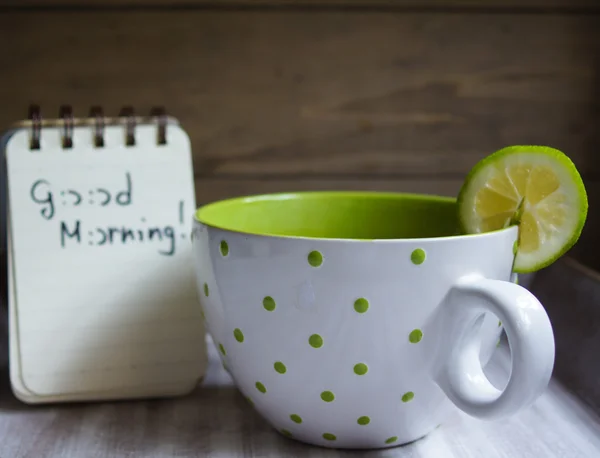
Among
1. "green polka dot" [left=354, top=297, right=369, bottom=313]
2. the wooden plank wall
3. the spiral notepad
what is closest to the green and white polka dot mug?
"green polka dot" [left=354, top=297, right=369, bottom=313]

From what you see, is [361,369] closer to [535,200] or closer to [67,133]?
[535,200]

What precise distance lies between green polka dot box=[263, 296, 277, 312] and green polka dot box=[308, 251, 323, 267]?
0.12 feet

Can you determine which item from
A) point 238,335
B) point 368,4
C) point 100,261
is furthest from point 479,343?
point 368,4

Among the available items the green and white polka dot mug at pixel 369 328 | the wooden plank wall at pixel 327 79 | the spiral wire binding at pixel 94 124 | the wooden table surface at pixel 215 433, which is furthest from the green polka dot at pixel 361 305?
the wooden plank wall at pixel 327 79

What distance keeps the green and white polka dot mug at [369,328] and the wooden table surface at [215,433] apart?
0.09 ft

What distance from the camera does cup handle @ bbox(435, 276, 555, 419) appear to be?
391mm

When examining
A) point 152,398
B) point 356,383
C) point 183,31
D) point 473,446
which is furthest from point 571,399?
point 183,31

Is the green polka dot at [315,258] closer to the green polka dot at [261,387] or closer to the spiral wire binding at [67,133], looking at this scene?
the green polka dot at [261,387]

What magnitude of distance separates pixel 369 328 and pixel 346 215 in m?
0.20

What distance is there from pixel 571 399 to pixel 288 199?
28 cm

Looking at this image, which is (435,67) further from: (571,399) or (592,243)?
(571,399)

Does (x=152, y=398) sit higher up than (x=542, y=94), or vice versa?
(x=542, y=94)

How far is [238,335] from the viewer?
47cm

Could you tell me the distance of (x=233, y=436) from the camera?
0.51 m
